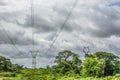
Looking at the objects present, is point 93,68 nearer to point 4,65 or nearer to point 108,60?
point 108,60

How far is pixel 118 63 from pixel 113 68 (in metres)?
4.85

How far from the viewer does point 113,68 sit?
4294 inches

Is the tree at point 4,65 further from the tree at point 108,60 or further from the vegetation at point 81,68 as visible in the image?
the tree at point 108,60

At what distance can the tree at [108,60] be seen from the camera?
355ft

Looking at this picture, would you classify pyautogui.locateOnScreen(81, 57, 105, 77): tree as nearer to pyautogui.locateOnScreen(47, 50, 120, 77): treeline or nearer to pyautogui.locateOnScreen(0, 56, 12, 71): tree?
pyautogui.locateOnScreen(47, 50, 120, 77): treeline

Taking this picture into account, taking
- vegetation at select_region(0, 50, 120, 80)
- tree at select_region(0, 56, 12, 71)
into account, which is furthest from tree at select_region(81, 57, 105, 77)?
tree at select_region(0, 56, 12, 71)

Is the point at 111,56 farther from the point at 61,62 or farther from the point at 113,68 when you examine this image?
the point at 61,62

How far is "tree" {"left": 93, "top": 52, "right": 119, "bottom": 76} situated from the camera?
108 metres

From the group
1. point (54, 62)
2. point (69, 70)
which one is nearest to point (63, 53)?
point (54, 62)

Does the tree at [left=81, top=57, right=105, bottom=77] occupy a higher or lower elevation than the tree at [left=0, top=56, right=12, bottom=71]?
lower

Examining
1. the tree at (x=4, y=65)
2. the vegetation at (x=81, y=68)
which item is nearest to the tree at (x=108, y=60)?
the vegetation at (x=81, y=68)

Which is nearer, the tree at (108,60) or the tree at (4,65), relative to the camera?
the tree at (108,60)

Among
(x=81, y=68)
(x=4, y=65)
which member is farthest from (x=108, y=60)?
(x=4, y=65)

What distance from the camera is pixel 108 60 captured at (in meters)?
114
